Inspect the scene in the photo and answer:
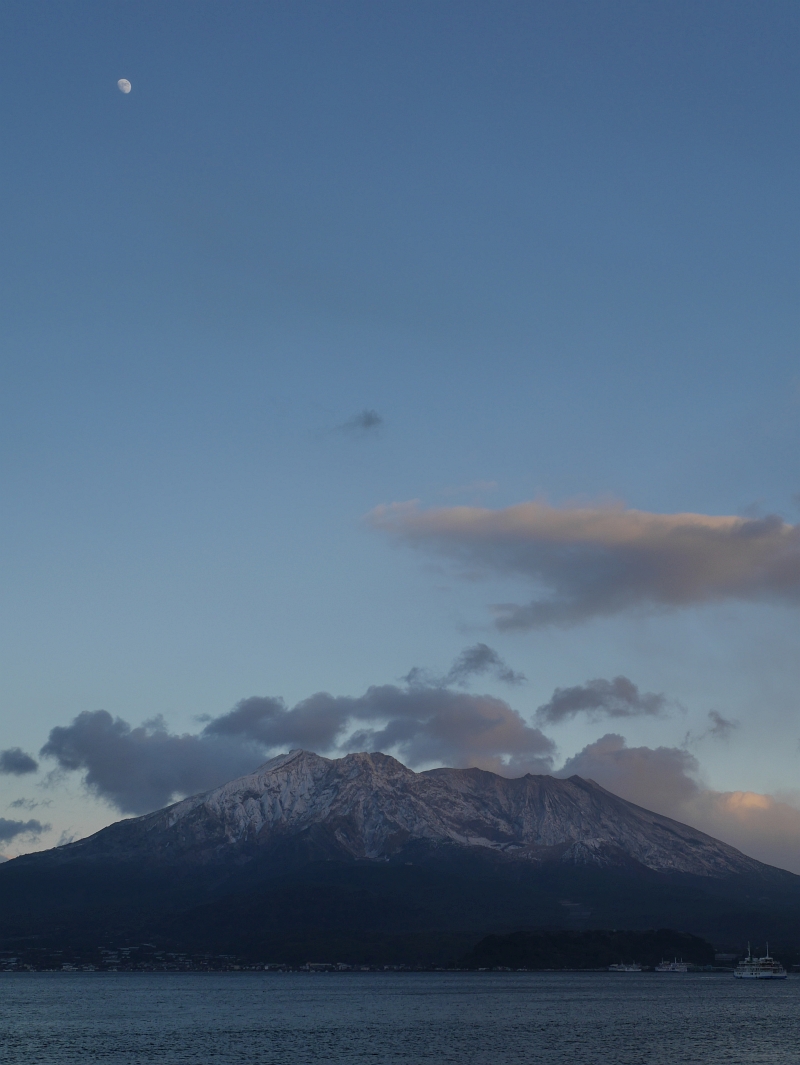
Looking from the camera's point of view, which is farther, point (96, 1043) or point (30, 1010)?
point (30, 1010)

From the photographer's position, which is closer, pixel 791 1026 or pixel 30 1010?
pixel 791 1026

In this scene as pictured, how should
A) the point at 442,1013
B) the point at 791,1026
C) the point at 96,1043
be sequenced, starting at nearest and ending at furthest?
the point at 96,1043 < the point at 791,1026 < the point at 442,1013

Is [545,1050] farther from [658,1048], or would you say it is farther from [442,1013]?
[442,1013]

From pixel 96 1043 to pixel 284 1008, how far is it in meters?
68.1

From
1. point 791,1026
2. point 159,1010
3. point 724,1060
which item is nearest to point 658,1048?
point 724,1060

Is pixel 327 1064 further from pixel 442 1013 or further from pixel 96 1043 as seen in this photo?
pixel 442 1013

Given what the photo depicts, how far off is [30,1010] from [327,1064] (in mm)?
105463

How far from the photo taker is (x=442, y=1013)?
177625 mm

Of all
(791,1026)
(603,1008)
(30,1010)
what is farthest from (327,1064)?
(30,1010)

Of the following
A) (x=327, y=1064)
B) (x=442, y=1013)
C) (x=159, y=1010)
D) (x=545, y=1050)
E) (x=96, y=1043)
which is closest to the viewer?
(x=327, y=1064)

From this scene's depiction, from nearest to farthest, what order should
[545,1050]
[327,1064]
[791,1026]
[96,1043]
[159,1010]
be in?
[327,1064] → [545,1050] → [96,1043] → [791,1026] → [159,1010]

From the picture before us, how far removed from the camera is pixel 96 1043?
134 m

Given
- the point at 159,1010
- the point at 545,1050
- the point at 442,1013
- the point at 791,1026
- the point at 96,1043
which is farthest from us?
the point at 159,1010

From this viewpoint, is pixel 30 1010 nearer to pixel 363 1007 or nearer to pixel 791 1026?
pixel 363 1007
